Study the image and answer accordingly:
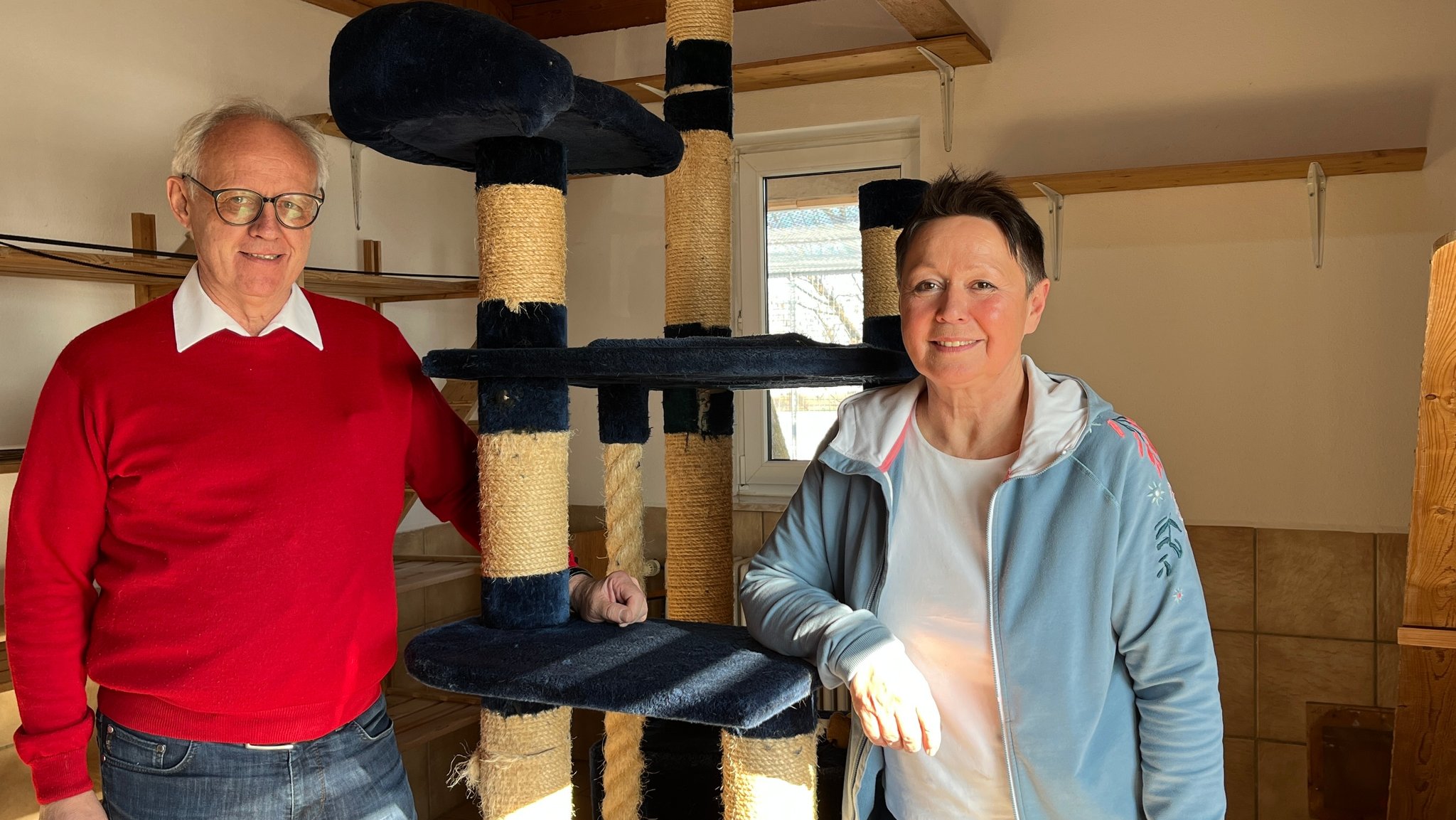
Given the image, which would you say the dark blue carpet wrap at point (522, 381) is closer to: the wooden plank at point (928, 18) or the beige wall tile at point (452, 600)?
the wooden plank at point (928, 18)

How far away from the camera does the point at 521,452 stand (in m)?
1.40

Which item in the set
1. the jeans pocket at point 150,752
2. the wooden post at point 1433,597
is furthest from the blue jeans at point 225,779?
the wooden post at point 1433,597

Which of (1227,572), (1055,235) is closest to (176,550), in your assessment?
(1055,235)

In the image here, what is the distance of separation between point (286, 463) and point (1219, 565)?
93.8 inches

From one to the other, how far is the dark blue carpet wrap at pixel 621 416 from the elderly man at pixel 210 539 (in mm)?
344

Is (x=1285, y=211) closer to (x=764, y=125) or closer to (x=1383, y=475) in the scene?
(x=1383, y=475)

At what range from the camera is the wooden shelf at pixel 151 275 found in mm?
2191

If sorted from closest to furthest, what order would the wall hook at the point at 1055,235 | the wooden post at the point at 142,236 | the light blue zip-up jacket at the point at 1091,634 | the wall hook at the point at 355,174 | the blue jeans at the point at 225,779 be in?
the light blue zip-up jacket at the point at 1091,634, the blue jeans at the point at 225,779, the wooden post at the point at 142,236, the wall hook at the point at 1055,235, the wall hook at the point at 355,174

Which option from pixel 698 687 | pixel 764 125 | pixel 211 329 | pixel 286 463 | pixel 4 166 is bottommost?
pixel 698 687

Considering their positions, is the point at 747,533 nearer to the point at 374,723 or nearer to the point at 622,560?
the point at 622,560

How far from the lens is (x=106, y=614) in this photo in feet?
4.23

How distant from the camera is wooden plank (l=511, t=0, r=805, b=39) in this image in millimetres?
3498

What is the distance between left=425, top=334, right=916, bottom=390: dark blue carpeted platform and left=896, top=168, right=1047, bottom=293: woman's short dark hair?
0.54 ft

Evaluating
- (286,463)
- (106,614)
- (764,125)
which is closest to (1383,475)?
(764,125)
